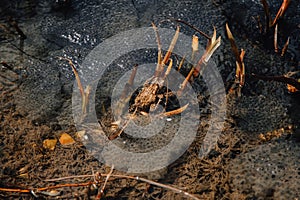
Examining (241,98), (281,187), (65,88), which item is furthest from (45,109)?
(281,187)

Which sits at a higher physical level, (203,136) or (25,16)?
(25,16)

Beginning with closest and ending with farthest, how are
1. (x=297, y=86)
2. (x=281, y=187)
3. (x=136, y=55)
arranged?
(x=281, y=187) < (x=297, y=86) < (x=136, y=55)

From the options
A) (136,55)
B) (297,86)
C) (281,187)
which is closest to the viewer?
(281,187)

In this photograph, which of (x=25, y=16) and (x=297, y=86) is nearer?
(x=297, y=86)

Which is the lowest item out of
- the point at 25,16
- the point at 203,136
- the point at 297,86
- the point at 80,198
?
the point at 80,198

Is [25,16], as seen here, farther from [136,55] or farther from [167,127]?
[167,127]

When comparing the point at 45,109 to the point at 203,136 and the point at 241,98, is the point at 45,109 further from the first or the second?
the point at 241,98
